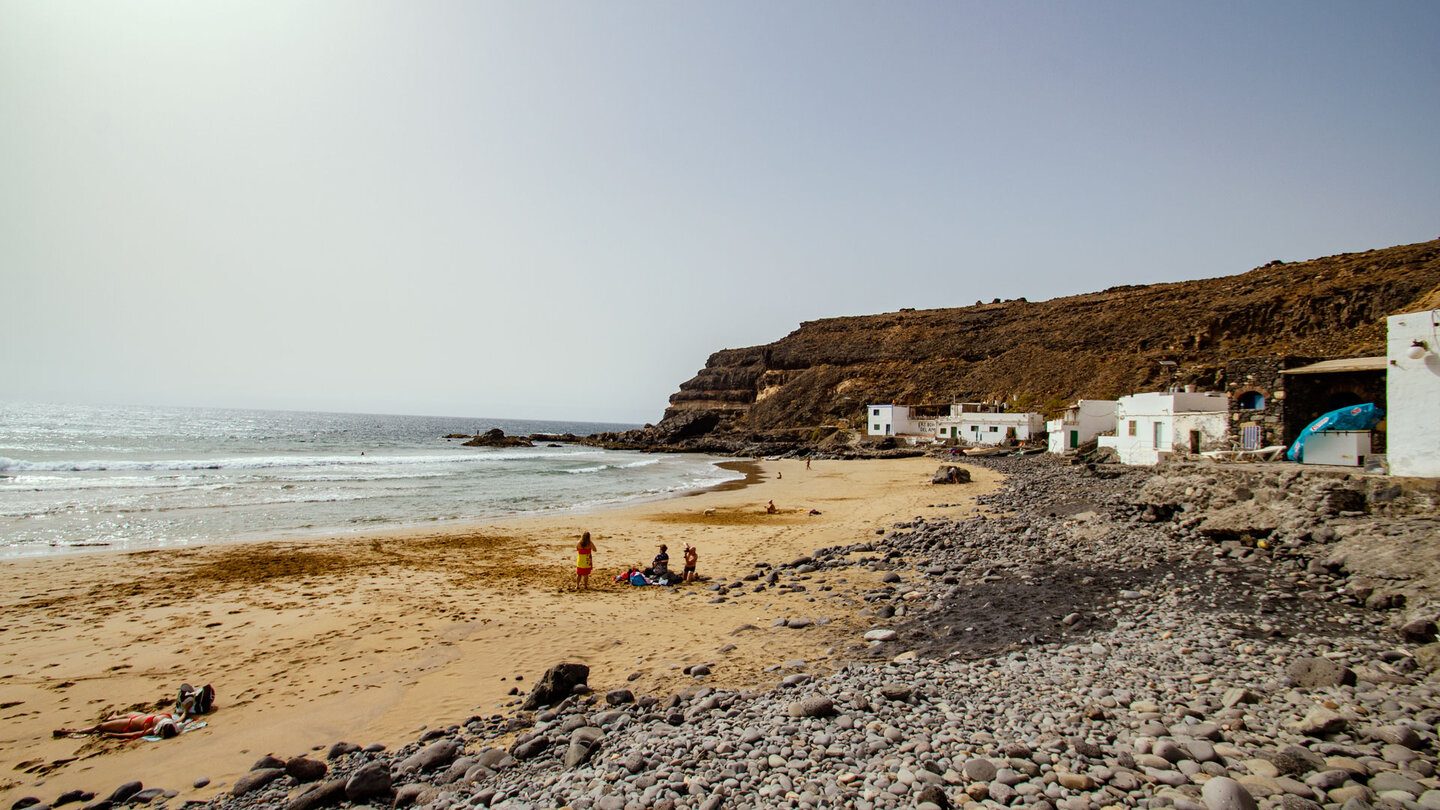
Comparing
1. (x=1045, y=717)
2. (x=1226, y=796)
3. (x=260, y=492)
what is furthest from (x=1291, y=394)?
(x=260, y=492)

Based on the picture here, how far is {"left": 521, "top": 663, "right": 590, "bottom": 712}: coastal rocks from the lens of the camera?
662cm

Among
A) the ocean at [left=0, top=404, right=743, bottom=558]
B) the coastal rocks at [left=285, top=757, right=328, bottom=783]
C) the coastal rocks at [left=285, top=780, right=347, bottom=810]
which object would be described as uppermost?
the coastal rocks at [left=285, top=780, right=347, bottom=810]

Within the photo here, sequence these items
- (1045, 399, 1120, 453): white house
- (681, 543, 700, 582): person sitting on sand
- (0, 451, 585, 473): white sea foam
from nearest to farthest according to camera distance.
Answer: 1. (681, 543, 700, 582): person sitting on sand
2. (0, 451, 585, 473): white sea foam
3. (1045, 399, 1120, 453): white house

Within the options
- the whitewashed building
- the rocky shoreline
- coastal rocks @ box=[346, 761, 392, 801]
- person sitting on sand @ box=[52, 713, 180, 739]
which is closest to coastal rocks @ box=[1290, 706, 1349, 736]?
the rocky shoreline

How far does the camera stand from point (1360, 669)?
567cm

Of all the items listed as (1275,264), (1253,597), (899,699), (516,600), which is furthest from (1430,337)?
(1275,264)

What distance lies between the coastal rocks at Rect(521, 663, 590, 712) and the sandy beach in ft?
0.96

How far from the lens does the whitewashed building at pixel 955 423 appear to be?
159ft

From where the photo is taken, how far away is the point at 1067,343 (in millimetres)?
62062

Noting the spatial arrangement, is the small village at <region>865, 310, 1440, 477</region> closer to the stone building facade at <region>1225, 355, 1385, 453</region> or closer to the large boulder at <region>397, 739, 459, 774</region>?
the stone building facade at <region>1225, 355, 1385, 453</region>

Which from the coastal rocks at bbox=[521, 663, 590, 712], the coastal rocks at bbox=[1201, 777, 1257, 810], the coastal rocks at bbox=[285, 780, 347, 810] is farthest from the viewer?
the coastal rocks at bbox=[521, 663, 590, 712]

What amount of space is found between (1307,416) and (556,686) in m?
21.1

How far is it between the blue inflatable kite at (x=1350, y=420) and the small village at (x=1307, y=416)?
2cm

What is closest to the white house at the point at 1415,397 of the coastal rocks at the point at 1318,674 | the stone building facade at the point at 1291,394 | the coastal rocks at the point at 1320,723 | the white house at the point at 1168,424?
the stone building facade at the point at 1291,394
